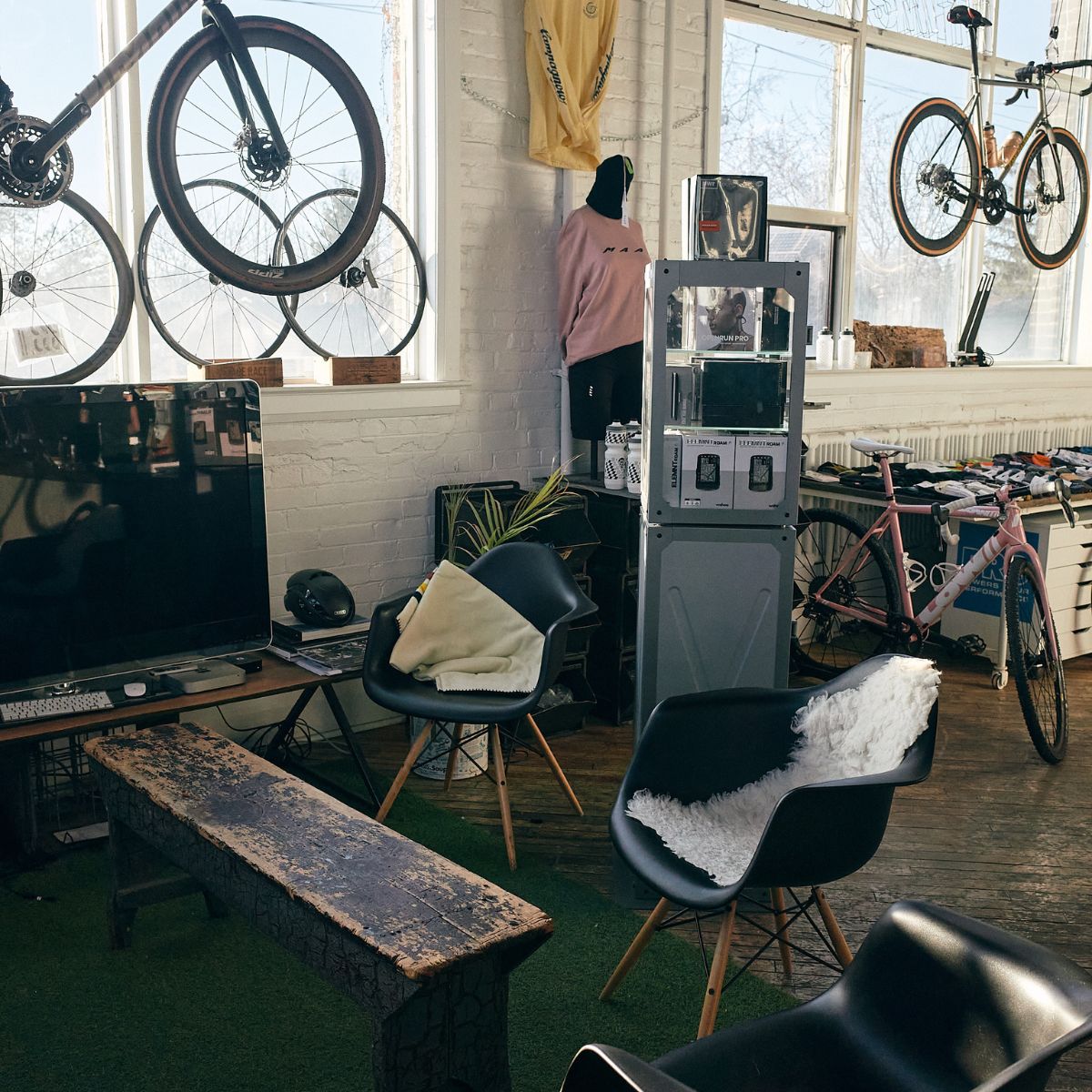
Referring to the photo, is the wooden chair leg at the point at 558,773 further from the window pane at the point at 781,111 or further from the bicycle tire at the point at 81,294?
the window pane at the point at 781,111

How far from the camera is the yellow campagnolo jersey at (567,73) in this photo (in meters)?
4.09

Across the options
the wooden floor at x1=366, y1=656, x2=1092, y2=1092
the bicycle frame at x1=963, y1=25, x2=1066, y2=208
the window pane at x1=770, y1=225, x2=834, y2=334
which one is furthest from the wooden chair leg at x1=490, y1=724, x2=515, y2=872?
the bicycle frame at x1=963, y1=25, x2=1066, y2=208

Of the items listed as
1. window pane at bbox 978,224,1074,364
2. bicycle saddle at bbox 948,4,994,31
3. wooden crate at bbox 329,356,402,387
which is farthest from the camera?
window pane at bbox 978,224,1074,364

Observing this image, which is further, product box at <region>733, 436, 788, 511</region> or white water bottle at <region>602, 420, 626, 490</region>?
white water bottle at <region>602, 420, 626, 490</region>

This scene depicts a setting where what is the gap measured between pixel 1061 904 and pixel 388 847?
1805 millimetres

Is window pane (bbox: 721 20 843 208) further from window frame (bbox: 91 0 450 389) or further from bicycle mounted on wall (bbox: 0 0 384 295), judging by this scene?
bicycle mounted on wall (bbox: 0 0 384 295)

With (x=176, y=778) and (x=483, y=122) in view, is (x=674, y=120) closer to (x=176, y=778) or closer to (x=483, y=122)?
(x=483, y=122)

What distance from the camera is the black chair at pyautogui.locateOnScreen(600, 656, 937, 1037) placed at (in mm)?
2084

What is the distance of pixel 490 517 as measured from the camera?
12.8 ft

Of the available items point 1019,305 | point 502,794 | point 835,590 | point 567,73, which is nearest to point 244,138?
point 567,73

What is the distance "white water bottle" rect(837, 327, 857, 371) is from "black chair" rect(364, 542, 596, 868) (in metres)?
2.50

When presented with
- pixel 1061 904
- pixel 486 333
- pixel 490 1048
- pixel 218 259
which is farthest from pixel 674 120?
pixel 490 1048

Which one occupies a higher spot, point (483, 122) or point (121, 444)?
point (483, 122)

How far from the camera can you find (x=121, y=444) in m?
2.92
